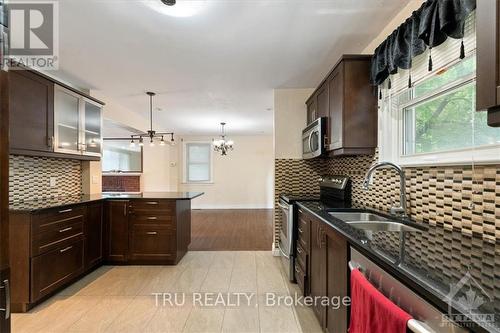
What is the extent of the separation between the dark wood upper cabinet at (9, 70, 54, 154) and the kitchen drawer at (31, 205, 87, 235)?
2.06 ft

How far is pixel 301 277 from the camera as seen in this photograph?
248 centimetres

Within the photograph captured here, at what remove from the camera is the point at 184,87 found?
3711 mm

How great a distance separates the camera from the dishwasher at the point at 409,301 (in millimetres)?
724

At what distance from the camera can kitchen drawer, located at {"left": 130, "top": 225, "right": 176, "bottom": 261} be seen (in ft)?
10.9

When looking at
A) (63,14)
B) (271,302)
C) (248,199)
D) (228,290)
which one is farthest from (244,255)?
(248,199)

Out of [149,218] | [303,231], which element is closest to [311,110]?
[303,231]

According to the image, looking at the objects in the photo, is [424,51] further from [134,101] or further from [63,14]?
[134,101]

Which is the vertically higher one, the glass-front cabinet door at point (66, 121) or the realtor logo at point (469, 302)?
the glass-front cabinet door at point (66, 121)

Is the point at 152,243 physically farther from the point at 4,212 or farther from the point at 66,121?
the point at 4,212

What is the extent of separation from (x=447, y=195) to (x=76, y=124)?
3668 mm

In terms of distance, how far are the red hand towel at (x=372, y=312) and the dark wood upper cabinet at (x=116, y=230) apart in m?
2.98

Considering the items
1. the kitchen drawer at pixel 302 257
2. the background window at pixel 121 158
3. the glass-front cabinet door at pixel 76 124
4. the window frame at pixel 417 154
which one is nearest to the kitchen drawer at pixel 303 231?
the kitchen drawer at pixel 302 257

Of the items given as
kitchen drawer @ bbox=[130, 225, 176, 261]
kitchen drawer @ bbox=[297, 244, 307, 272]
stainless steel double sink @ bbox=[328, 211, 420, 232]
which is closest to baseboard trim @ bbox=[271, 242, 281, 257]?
kitchen drawer @ bbox=[297, 244, 307, 272]

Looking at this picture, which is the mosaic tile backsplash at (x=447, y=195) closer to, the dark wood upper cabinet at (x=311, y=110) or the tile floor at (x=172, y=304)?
the dark wood upper cabinet at (x=311, y=110)
